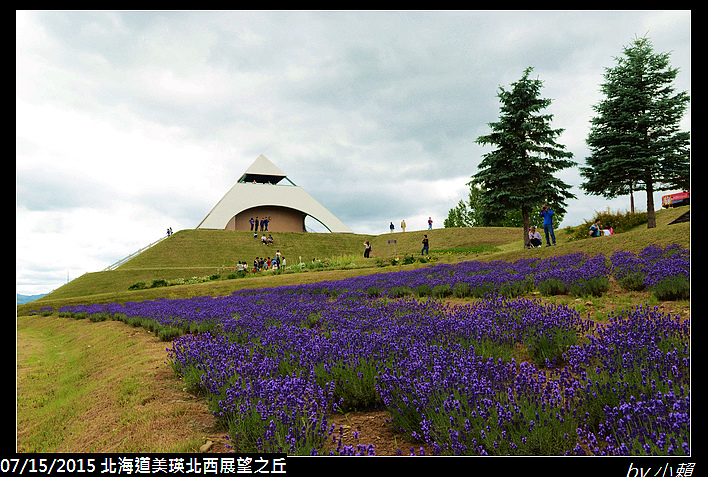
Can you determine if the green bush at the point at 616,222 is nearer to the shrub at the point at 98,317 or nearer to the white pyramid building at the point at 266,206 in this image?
the shrub at the point at 98,317

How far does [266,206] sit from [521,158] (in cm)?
4730


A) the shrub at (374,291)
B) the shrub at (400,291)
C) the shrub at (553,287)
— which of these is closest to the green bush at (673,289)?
the shrub at (553,287)

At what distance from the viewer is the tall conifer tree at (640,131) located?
20.4m

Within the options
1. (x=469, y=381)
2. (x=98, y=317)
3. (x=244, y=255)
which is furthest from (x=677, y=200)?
(x=98, y=317)

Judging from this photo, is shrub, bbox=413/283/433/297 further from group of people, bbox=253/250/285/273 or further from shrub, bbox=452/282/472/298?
group of people, bbox=253/250/285/273

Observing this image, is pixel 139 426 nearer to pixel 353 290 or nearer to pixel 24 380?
pixel 24 380

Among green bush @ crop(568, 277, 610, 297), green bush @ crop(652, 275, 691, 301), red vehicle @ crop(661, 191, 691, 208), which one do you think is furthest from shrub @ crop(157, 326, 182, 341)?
red vehicle @ crop(661, 191, 691, 208)

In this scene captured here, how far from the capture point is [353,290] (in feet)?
33.2

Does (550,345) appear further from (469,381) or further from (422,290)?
(422,290)

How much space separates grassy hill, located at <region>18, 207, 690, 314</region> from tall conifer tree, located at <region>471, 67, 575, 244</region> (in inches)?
116

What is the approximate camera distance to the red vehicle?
94.4 ft

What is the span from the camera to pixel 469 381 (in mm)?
2693

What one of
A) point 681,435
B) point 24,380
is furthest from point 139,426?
point 24,380
